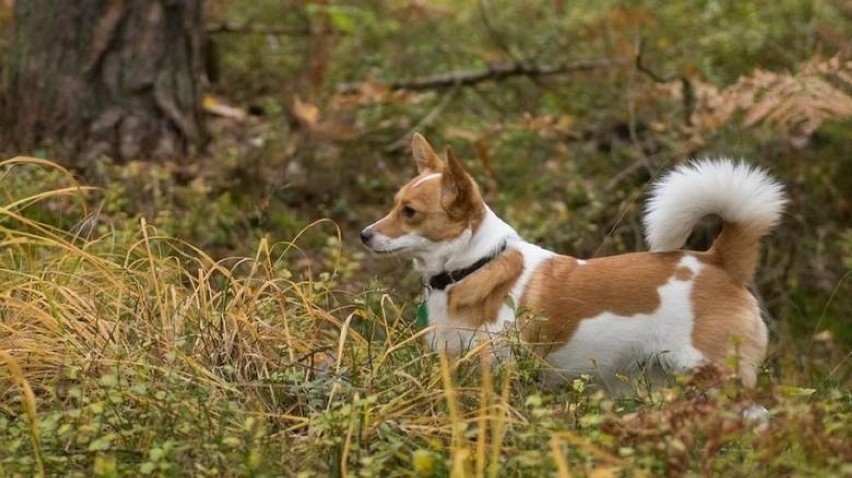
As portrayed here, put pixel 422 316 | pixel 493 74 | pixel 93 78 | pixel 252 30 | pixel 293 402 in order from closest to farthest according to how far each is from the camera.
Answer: pixel 293 402, pixel 422 316, pixel 93 78, pixel 493 74, pixel 252 30

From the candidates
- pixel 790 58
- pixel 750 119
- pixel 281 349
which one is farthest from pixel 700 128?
pixel 281 349

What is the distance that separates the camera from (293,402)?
4.32 m

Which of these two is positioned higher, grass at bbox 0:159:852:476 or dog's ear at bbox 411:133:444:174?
dog's ear at bbox 411:133:444:174

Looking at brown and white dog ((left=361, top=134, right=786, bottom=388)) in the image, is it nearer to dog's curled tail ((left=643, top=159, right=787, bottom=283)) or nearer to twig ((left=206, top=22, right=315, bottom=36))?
dog's curled tail ((left=643, top=159, right=787, bottom=283))

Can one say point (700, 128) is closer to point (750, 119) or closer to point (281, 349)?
point (750, 119)

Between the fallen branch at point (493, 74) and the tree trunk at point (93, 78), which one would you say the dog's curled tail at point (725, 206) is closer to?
the tree trunk at point (93, 78)

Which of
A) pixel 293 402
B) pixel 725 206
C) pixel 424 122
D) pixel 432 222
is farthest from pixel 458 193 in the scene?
pixel 424 122

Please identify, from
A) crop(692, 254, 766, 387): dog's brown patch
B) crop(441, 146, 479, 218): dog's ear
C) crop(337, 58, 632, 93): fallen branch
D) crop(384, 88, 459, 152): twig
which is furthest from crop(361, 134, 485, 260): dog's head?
crop(337, 58, 632, 93): fallen branch

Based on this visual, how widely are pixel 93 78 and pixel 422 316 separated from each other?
9.57ft

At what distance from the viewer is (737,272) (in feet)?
16.7

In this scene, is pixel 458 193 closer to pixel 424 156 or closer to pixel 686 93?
pixel 424 156

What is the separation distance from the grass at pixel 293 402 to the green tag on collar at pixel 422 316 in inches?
3.3

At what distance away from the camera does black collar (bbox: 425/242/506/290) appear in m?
5.09

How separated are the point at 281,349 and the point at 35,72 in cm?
324
